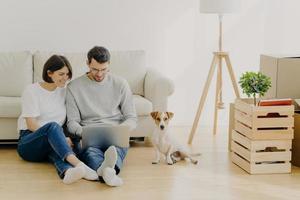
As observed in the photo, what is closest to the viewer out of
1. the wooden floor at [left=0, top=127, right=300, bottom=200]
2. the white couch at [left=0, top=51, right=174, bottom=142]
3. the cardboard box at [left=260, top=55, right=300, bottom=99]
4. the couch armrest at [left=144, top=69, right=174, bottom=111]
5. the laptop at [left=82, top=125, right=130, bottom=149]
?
the wooden floor at [left=0, top=127, right=300, bottom=200]

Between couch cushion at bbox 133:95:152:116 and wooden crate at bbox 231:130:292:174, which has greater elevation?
couch cushion at bbox 133:95:152:116

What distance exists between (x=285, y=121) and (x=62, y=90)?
64.4 inches

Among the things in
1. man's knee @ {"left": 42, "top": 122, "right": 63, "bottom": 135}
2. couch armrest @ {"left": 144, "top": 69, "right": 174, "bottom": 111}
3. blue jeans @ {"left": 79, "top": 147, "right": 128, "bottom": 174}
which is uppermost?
couch armrest @ {"left": 144, "top": 69, "right": 174, "bottom": 111}

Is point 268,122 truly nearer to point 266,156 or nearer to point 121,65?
point 266,156

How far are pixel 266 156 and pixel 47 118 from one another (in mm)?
1587

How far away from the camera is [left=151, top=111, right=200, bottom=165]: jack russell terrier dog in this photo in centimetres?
466

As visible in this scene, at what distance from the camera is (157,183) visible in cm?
419


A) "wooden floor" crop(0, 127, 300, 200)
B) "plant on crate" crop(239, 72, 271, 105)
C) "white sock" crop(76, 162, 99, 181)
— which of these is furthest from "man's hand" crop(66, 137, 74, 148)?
"plant on crate" crop(239, 72, 271, 105)

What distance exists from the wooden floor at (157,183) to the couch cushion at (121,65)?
2.65 feet

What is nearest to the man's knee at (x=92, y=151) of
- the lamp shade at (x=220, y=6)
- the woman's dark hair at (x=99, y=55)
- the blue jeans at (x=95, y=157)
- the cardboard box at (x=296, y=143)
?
the blue jeans at (x=95, y=157)

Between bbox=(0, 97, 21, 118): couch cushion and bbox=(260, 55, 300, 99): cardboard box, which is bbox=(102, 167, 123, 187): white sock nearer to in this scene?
bbox=(0, 97, 21, 118): couch cushion

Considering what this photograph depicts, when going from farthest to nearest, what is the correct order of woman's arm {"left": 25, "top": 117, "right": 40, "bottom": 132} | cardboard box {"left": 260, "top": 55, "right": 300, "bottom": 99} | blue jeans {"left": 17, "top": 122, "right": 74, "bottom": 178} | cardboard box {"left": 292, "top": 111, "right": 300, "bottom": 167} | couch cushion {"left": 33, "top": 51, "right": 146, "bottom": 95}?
couch cushion {"left": 33, "top": 51, "right": 146, "bottom": 95} → cardboard box {"left": 260, "top": 55, "right": 300, "bottom": 99} → cardboard box {"left": 292, "top": 111, "right": 300, "bottom": 167} → woman's arm {"left": 25, "top": 117, "right": 40, "bottom": 132} → blue jeans {"left": 17, "top": 122, "right": 74, "bottom": 178}

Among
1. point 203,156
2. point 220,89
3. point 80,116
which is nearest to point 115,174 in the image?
point 80,116

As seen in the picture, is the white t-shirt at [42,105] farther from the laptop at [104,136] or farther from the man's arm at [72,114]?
the laptop at [104,136]
